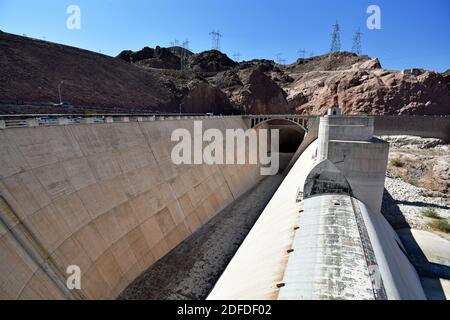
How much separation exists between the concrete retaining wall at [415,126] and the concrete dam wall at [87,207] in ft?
159

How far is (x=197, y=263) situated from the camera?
67.4ft

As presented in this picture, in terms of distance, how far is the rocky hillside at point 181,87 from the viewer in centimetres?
3941

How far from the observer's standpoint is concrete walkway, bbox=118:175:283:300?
17312mm

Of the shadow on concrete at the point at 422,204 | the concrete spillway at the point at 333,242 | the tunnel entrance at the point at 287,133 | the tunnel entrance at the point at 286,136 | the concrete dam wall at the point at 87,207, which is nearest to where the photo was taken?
the concrete spillway at the point at 333,242

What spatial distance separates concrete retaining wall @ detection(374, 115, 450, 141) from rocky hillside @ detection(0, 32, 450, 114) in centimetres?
1070

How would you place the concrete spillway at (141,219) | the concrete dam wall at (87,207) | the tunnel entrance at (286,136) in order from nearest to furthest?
1. the concrete spillway at (141,219)
2. the concrete dam wall at (87,207)
3. the tunnel entrance at (286,136)

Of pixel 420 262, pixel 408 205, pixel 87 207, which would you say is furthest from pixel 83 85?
pixel 420 262

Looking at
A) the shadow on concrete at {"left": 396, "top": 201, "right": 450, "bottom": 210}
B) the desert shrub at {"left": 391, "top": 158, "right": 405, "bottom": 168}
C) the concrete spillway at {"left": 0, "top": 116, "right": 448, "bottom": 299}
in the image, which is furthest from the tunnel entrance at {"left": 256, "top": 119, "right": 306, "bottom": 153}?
the concrete spillway at {"left": 0, "top": 116, "right": 448, "bottom": 299}

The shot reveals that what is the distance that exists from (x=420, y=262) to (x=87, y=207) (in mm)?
24128

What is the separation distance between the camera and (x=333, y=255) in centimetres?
1251

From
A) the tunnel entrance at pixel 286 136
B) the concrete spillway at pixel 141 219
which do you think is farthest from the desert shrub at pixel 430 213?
the tunnel entrance at pixel 286 136

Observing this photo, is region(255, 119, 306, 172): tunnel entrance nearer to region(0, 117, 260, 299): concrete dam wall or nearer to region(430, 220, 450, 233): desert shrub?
region(430, 220, 450, 233): desert shrub

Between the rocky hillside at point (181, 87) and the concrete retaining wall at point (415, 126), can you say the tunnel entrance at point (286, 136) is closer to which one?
the concrete retaining wall at point (415, 126)
